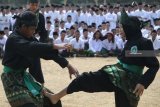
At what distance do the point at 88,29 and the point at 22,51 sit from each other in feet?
40.7

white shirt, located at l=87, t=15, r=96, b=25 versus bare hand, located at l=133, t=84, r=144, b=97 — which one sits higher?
bare hand, located at l=133, t=84, r=144, b=97

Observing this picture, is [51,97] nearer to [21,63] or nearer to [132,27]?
[21,63]

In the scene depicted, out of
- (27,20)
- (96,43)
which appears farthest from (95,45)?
(27,20)

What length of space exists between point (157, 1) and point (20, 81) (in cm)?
2295

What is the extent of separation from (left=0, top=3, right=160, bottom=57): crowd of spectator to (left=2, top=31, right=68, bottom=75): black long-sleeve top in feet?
21.3

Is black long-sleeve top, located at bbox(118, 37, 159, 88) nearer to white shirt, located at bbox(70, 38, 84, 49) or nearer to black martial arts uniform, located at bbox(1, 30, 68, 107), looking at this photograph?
black martial arts uniform, located at bbox(1, 30, 68, 107)

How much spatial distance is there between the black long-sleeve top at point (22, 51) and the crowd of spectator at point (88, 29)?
651cm

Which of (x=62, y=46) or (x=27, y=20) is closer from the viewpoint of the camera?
(x=62, y=46)

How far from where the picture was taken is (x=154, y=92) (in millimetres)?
8625

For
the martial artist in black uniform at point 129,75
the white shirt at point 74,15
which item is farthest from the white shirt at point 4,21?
the martial artist in black uniform at point 129,75

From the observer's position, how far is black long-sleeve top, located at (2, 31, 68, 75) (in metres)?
4.50

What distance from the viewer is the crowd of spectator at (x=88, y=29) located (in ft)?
49.8

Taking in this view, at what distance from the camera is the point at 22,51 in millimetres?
4543

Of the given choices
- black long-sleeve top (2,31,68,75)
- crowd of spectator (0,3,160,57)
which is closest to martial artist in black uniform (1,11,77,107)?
black long-sleeve top (2,31,68,75)
